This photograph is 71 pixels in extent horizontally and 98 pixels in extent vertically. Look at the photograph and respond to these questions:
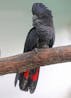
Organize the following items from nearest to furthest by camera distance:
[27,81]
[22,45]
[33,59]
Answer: [33,59]
[27,81]
[22,45]

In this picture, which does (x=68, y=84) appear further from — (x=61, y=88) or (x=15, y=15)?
(x=15, y=15)

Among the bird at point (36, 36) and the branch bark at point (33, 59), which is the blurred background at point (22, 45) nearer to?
the bird at point (36, 36)

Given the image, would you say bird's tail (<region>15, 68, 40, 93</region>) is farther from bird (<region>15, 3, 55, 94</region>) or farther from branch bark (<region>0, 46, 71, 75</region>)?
branch bark (<region>0, 46, 71, 75</region>)

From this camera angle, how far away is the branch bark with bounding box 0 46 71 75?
55.3 inches

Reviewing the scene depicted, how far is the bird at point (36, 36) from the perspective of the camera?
1571mm

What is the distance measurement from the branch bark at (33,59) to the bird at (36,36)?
152 mm

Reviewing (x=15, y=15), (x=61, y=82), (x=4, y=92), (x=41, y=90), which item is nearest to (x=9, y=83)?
(x=4, y=92)

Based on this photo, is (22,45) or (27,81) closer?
(27,81)

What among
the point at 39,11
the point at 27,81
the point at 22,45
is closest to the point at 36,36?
the point at 39,11

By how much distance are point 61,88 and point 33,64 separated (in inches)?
41.4

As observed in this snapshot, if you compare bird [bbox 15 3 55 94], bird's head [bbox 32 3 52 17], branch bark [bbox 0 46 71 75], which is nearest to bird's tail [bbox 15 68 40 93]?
bird [bbox 15 3 55 94]

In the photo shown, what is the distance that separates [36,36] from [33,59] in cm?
22

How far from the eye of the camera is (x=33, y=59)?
142 centimetres

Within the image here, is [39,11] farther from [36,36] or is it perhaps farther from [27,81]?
[27,81]
